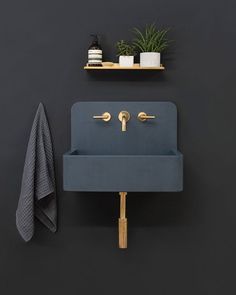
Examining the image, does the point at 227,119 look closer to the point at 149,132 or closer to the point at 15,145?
the point at 149,132

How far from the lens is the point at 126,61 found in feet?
6.73

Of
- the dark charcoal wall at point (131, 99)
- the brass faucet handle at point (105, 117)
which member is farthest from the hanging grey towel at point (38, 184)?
the brass faucet handle at point (105, 117)

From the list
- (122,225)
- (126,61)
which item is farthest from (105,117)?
(122,225)

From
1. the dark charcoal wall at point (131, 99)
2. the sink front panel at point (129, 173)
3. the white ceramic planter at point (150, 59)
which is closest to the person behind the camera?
the sink front panel at point (129, 173)

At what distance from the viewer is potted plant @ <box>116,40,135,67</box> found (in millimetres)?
2051

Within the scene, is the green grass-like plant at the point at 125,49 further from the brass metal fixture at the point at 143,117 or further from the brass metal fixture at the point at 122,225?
the brass metal fixture at the point at 122,225

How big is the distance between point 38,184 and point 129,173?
50 centimetres

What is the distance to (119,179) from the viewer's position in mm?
1835

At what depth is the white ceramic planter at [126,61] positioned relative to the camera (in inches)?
80.7

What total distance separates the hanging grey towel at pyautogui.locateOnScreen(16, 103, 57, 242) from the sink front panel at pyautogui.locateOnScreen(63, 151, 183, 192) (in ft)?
0.98

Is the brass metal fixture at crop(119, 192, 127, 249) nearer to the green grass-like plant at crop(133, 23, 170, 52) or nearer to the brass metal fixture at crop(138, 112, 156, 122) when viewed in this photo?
the brass metal fixture at crop(138, 112, 156, 122)

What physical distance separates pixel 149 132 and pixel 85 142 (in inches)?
12.7

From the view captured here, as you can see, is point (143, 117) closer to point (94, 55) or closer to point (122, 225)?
point (94, 55)

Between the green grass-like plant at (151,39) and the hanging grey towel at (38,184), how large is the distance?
58 cm
